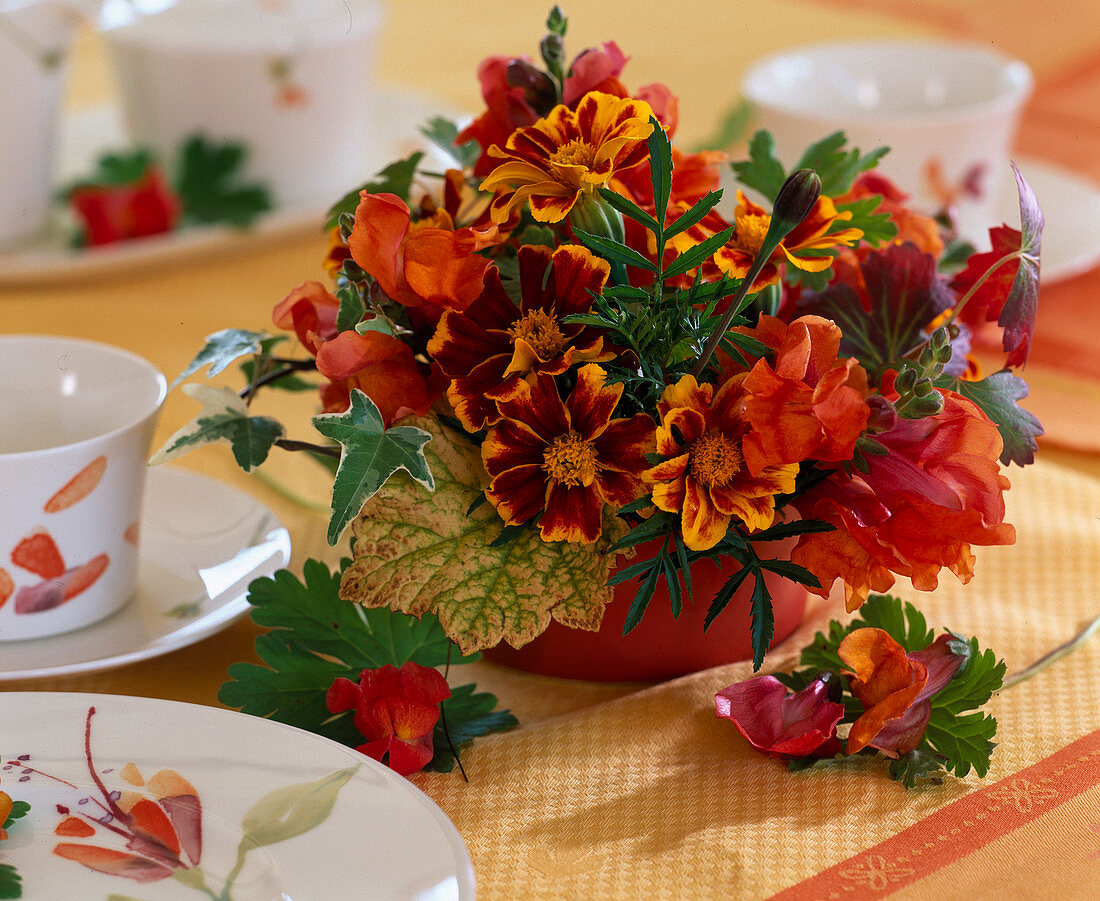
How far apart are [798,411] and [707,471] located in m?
0.02

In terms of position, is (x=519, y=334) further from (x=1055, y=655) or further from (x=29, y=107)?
(x=29, y=107)

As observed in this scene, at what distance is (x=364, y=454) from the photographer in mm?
279

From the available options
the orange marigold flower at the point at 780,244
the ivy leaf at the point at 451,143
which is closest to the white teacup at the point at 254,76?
the ivy leaf at the point at 451,143

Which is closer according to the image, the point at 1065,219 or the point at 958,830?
the point at 958,830

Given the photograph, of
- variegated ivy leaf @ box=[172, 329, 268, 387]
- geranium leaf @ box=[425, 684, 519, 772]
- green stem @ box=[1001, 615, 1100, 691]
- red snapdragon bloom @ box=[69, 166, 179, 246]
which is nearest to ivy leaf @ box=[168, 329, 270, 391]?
variegated ivy leaf @ box=[172, 329, 268, 387]

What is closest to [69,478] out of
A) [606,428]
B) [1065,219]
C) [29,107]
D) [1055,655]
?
[606,428]

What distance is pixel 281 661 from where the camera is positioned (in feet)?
1.00

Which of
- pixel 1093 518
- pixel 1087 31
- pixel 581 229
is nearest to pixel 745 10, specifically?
pixel 1087 31

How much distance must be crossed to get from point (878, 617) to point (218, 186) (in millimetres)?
488

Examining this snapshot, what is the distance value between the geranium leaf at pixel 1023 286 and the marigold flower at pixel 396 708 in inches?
6.2

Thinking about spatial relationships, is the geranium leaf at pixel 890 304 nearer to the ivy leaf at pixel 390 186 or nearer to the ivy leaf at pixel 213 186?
the ivy leaf at pixel 390 186

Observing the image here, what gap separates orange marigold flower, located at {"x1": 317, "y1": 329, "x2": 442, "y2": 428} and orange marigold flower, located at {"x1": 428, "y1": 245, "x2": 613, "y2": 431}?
0.04 ft

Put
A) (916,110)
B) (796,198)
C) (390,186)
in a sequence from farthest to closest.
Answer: (916,110)
(390,186)
(796,198)

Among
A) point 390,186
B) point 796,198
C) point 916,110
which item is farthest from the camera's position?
point 916,110
